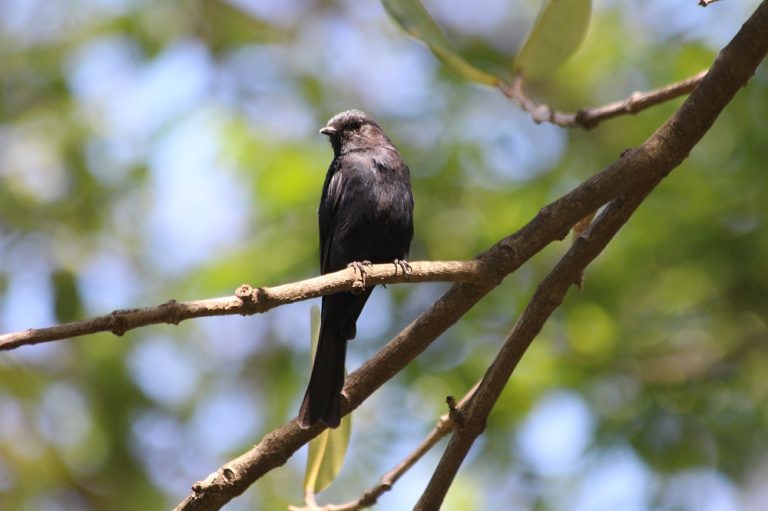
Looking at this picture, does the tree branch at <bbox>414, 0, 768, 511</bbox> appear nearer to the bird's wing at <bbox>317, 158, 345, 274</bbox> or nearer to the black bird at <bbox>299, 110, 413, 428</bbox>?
the black bird at <bbox>299, 110, 413, 428</bbox>

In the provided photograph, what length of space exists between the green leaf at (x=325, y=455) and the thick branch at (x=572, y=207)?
519 millimetres

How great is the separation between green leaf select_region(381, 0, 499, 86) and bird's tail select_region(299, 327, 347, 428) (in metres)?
1.30

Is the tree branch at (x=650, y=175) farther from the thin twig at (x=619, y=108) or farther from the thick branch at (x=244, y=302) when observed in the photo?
the thin twig at (x=619, y=108)

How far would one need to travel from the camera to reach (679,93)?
3.43 m

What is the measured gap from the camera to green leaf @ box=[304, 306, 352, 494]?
3.33m

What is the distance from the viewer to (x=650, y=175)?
112 inches

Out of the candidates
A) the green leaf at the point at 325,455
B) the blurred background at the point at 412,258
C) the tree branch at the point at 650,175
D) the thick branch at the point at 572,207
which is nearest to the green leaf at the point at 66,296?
the blurred background at the point at 412,258

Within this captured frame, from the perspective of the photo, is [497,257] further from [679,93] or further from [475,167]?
[475,167]

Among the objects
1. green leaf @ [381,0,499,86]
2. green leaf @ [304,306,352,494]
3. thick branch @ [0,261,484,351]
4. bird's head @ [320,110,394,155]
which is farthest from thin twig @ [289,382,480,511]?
bird's head @ [320,110,394,155]

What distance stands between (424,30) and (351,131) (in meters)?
1.62

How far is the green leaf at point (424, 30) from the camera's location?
11.4 feet

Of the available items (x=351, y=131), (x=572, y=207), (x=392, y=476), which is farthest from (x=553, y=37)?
(x=392, y=476)

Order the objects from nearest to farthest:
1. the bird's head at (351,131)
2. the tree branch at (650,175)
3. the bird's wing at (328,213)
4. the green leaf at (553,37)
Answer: the tree branch at (650,175) < the green leaf at (553,37) < the bird's wing at (328,213) < the bird's head at (351,131)

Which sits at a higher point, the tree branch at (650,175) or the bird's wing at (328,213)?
the bird's wing at (328,213)
